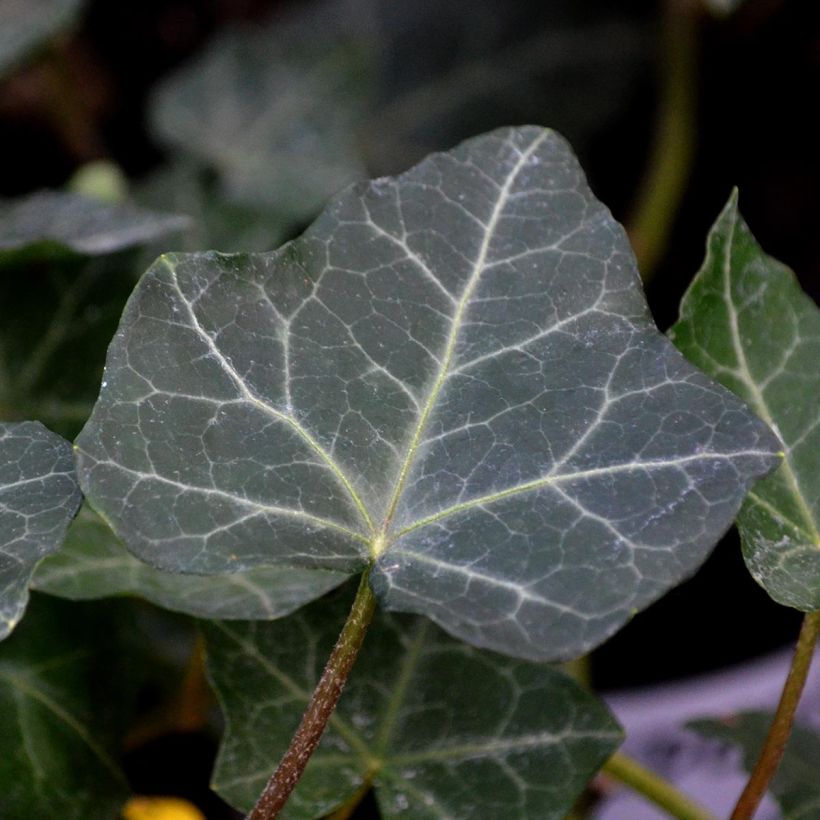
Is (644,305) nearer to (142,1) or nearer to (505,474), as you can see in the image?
(505,474)

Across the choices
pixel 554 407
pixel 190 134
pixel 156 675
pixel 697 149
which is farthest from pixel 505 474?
pixel 697 149

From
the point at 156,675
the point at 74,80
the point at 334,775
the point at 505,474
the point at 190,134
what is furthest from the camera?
the point at 74,80

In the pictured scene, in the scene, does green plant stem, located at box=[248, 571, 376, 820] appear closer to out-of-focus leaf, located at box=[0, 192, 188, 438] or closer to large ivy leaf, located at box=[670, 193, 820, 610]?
large ivy leaf, located at box=[670, 193, 820, 610]

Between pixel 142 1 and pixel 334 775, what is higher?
pixel 142 1

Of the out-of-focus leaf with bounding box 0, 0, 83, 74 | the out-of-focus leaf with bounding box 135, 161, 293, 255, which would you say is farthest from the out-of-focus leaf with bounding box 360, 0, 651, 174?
the out-of-focus leaf with bounding box 0, 0, 83, 74

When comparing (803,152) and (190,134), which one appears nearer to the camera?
(190,134)

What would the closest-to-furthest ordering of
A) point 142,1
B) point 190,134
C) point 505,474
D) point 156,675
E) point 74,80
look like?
point 505,474 → point 156,675 → point 190,134 → point 74,80 → point 142,1
